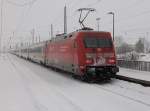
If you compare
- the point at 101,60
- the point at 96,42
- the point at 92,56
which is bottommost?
the point at 101,60

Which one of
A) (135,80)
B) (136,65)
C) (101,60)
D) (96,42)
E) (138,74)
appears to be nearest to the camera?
(135,80)

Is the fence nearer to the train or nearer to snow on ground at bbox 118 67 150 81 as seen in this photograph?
snow on ground at bbox 118 67 150 81

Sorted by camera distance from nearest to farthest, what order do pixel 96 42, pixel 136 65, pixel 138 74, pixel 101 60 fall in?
pixel 101 60
pixel 96 42
pixel 138 74
pixel 136 65

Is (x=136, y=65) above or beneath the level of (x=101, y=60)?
beneath

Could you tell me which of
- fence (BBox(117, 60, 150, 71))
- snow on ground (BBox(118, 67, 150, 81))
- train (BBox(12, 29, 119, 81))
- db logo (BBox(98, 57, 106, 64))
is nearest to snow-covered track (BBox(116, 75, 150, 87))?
snow on ground (BBox(118, 67, 150, 81))

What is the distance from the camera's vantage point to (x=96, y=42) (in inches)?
774

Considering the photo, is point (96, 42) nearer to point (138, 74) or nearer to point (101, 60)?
point (101, 60)

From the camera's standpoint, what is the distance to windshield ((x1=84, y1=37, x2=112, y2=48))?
19442 mm

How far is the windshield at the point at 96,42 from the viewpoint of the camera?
19442 mm

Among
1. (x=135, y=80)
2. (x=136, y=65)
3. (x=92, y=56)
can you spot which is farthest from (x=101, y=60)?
(x=136, y=65)

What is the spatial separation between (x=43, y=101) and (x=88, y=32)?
8.96 metres

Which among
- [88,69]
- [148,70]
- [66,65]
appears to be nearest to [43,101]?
[88,69]

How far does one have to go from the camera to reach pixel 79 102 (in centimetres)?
1121

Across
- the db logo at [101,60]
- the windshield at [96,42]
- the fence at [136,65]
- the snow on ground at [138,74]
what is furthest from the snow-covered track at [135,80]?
the fence at [136,65]
